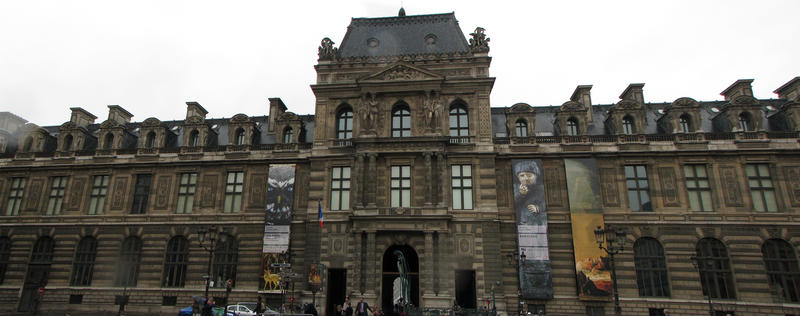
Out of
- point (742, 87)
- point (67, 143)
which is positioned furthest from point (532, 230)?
point (67, 143)

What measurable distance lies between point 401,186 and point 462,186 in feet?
14.2

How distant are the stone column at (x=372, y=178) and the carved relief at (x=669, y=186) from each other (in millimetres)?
20167

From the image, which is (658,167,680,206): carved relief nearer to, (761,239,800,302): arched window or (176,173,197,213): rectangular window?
(761,239,800,302): arched window

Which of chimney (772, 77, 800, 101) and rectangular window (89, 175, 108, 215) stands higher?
chimney (772, 77, 800, 101)

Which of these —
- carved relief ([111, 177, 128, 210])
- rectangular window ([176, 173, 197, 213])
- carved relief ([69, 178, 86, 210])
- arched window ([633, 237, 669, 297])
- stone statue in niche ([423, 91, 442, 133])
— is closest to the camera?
arched window ([633, 237, 669, 297])

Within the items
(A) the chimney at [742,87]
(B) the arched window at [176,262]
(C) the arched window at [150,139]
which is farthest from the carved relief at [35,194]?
(A) the chimney at [742,87]

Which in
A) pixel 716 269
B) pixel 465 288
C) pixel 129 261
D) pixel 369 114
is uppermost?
pixel 369 114

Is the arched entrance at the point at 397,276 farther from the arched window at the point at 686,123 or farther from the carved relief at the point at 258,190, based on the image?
the arched window at the point at 686,123

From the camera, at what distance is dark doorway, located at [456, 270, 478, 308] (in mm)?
31047

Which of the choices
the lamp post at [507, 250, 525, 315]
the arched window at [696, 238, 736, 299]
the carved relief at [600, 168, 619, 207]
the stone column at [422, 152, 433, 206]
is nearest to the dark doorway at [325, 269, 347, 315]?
the stone column at [422, 152, 433, 206]

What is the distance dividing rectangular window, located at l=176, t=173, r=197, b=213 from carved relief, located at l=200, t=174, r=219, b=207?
0.97 meters

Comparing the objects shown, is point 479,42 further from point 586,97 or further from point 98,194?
point 98,194

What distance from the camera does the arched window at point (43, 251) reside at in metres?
37.4

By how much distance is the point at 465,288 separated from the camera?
31.2 m
